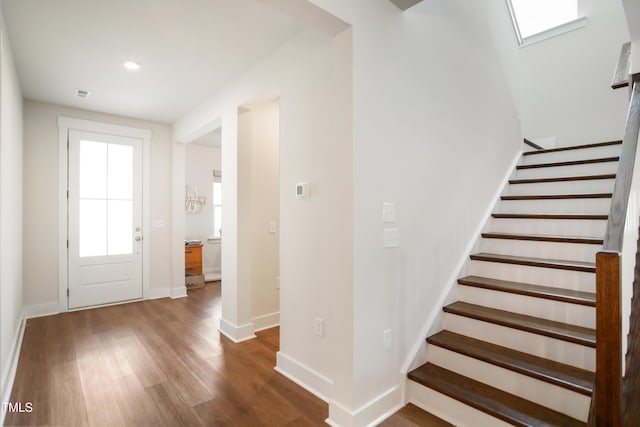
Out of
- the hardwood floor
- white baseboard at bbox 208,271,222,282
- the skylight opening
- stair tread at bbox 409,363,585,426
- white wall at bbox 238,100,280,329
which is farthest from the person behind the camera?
white baseboard at bbox 208,271,222,282

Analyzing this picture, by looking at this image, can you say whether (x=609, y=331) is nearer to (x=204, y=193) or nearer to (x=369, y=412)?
(x=369, y=412)

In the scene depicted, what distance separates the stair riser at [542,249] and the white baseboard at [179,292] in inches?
172

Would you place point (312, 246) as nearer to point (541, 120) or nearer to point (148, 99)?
point (148, 99)

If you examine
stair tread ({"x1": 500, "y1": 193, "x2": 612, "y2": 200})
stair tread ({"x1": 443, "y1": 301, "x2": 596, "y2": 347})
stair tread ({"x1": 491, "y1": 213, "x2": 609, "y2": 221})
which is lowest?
stair tread ({"x1": 443, "y1": 301, "x2": 596, "y2": 347})

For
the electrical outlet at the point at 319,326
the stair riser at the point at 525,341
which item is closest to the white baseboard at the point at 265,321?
the electrical outlet at the point at 319,326

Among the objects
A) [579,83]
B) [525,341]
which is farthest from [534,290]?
[579,83]

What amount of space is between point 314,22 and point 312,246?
57.9 inches

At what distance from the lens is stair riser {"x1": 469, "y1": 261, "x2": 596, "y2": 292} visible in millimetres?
2229

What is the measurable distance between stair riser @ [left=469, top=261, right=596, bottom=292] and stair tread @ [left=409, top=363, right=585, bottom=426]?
0.95 m

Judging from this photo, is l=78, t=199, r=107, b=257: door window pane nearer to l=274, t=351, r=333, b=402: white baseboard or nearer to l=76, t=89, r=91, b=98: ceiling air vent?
l=76, t=89, r=91, b=98: ceiling air vent

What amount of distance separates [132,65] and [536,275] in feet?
13.4

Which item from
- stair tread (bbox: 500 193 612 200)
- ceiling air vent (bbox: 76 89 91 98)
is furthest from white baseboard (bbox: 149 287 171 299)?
→ stair tread (bbox: 500 193 612 200)

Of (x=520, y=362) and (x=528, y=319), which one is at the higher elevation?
(x=528, y=319)

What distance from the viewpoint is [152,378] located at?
2480mm
